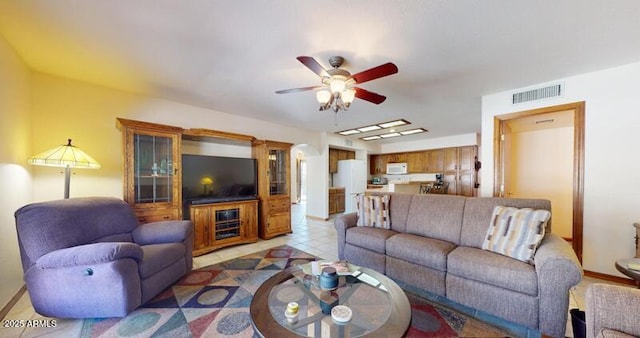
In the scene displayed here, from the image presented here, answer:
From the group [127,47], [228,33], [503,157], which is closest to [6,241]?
[127,47]

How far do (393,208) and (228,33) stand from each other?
2644mm

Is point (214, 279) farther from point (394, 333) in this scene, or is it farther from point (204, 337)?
point (394, 333)

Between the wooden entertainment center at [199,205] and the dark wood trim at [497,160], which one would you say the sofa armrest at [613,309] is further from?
the wooden entertainment center at [199,205]

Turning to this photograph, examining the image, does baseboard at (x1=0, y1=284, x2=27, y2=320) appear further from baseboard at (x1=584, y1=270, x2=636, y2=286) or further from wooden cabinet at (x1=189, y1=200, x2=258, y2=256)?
baseboard at (x1=584, y1=270, x2=636, y2=286)

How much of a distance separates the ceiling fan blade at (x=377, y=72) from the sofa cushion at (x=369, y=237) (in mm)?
1711

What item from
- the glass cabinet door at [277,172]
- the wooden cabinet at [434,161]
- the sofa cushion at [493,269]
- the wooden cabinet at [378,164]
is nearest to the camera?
the sofa cushion at [493,269]

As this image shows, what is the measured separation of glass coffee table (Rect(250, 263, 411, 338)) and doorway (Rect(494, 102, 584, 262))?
2662 millimetres

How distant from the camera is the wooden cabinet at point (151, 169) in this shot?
2883mm

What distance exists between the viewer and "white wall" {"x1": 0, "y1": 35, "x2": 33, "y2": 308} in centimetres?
196

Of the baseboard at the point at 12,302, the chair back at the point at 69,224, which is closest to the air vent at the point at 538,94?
the chair back at the point at 69,224

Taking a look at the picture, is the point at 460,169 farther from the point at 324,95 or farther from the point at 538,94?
the point at 324,95

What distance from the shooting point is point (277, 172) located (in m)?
4.57

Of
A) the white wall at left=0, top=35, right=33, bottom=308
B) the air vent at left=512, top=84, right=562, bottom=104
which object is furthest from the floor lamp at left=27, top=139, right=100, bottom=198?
the air vent at left=512, top=84, right=562, bottom=104

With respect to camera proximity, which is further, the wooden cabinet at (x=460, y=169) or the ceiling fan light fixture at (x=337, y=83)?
the wooden cabinet at (x=460, y=169)
